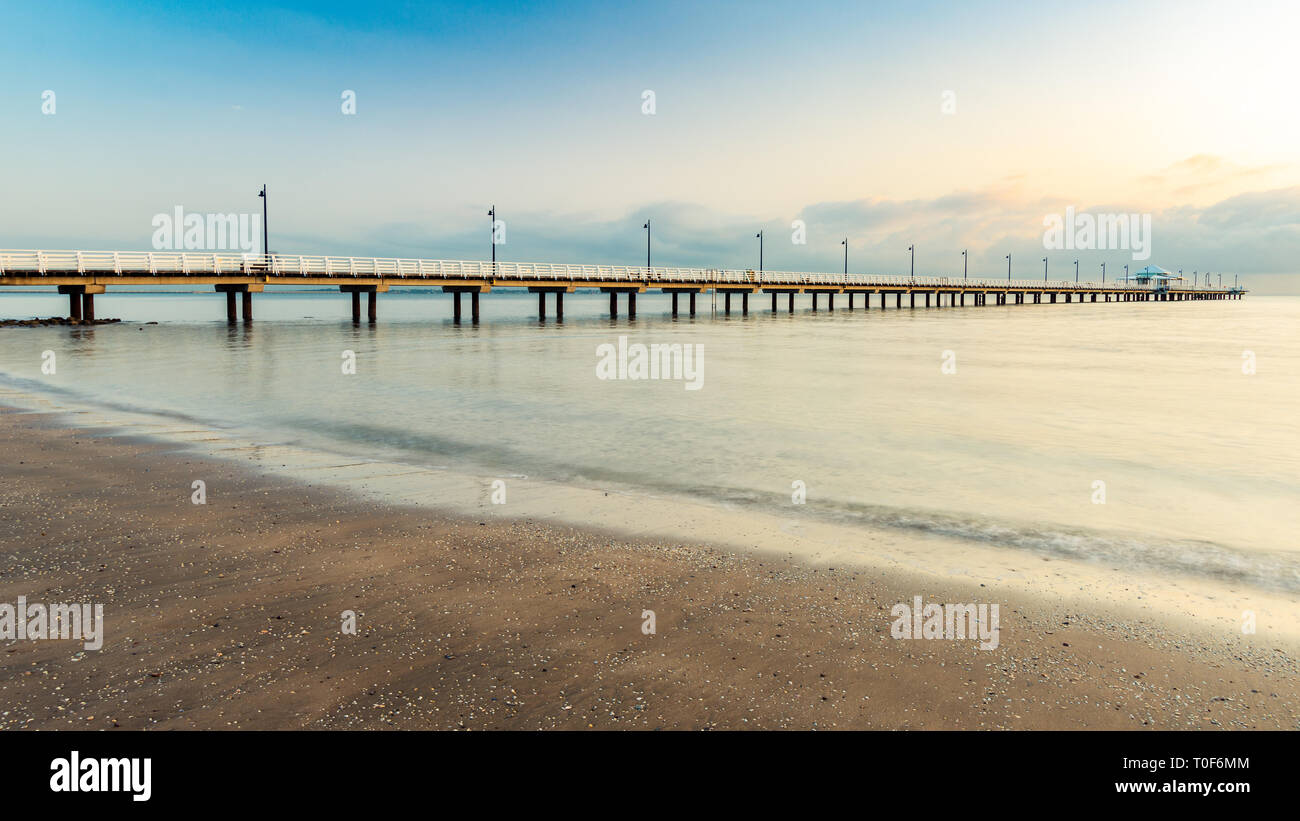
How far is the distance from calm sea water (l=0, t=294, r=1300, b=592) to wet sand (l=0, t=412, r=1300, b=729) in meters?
2.41

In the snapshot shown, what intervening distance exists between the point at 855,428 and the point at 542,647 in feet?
33.3

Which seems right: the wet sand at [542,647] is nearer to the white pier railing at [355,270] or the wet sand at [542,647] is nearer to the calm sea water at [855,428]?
the calm sea water at [855,428]

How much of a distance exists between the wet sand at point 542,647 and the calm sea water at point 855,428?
2.41 meters

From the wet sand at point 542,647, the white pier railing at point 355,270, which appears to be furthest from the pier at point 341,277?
the wet sand at point 542,647

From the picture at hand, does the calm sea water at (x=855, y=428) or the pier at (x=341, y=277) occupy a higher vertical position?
the pier at (x=341, y=277)

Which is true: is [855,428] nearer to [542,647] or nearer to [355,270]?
[542,647]

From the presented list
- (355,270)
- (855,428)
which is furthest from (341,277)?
(855,428)

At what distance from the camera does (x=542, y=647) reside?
3.99 metres

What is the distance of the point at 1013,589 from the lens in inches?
206

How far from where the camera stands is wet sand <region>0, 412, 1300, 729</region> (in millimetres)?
3369

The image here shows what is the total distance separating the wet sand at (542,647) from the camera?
11.1 feet

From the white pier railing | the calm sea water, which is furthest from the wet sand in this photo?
the white pier railing
